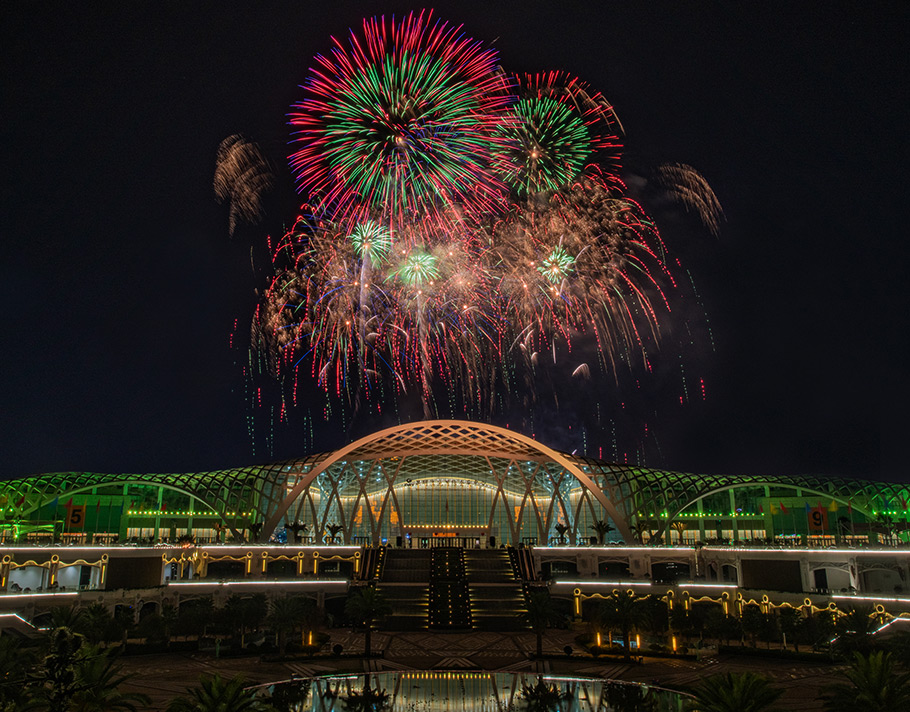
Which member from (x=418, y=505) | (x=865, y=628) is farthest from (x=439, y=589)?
(x=418, y=505)

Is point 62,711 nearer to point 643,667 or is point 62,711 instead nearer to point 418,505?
point 643,667

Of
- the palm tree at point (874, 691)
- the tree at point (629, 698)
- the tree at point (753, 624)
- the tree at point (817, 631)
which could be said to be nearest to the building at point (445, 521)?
the tree at point (753, 624)

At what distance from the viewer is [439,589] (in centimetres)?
6062

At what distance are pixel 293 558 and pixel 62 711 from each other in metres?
49.6

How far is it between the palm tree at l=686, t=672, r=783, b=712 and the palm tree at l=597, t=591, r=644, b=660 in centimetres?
1901

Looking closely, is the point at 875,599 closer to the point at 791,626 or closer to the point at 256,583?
the point at 791,626

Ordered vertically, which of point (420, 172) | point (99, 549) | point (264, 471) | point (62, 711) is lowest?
point (62, 711)

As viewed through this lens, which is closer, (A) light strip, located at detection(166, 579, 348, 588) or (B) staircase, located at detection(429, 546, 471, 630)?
(B) staircase, located at detection(429, 546, 471, 630)

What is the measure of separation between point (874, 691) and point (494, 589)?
40448 mm

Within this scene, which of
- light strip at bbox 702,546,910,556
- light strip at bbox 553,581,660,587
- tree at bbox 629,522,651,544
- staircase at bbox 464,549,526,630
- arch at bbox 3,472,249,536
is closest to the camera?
light strip at bbox 702,546,910,556

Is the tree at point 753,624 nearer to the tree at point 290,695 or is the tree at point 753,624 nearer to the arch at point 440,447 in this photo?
the tree at point 290,695

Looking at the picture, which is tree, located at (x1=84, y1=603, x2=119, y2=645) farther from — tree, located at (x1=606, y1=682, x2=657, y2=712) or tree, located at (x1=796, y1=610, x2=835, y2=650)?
tree, located at (x1=796, y1=610, x2=835, y2=650)

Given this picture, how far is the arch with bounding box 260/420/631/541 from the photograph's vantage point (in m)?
86.3

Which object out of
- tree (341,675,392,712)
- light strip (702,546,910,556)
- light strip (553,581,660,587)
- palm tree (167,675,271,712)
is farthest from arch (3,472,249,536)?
palm tree (167,675,271,712)
